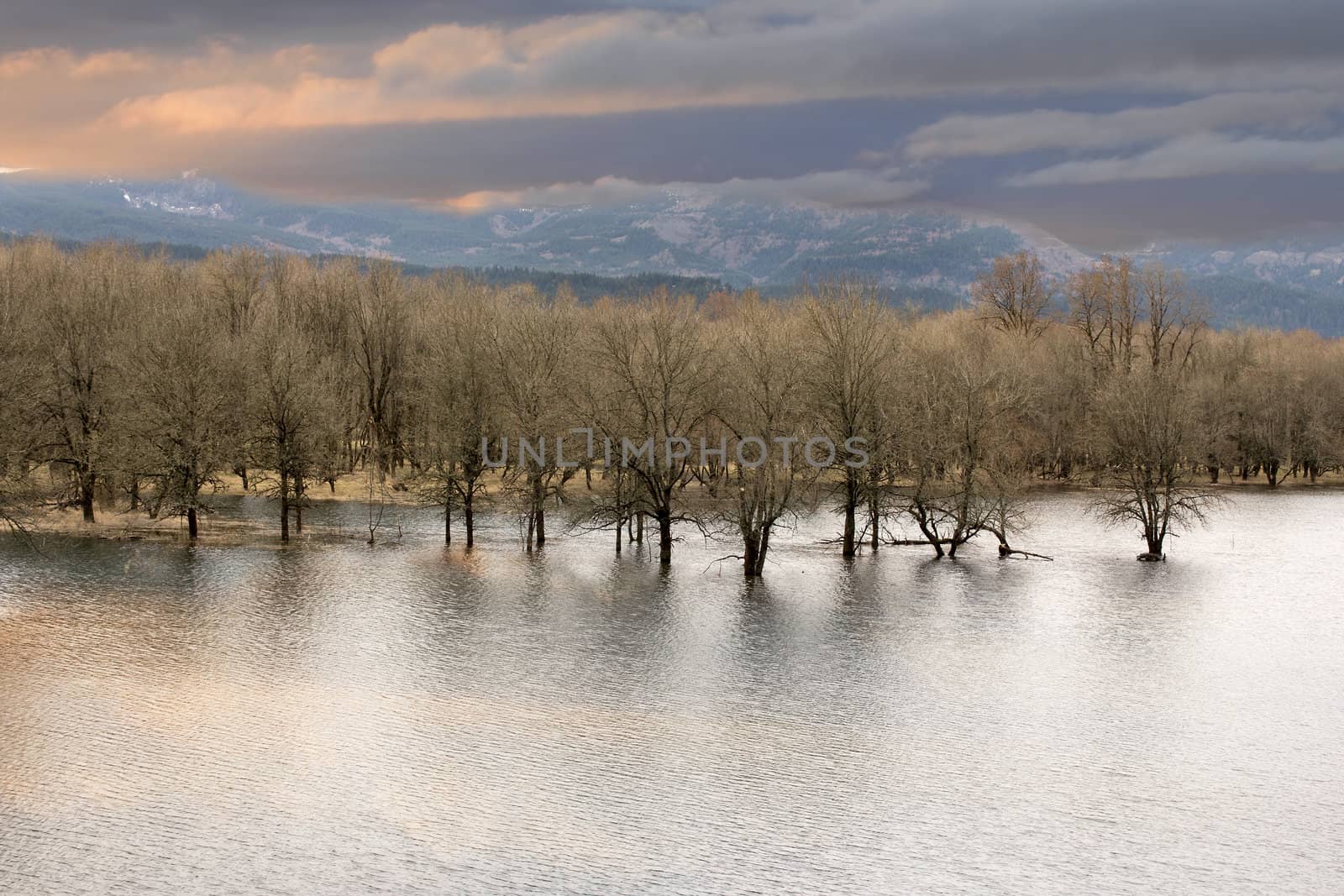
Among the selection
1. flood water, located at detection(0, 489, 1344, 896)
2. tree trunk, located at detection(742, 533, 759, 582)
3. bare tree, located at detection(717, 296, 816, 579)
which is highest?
bare tree, located at detection(717, 296, 816, 579)

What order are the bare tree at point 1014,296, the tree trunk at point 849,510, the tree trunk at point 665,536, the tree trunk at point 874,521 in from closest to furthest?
1. the tree trunk at point 665,536
2. the tree trunk at point 849,510
3. the tree trunk at point 874,521
4. the bare tree at point 1014,296

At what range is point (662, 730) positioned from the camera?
1104 inches

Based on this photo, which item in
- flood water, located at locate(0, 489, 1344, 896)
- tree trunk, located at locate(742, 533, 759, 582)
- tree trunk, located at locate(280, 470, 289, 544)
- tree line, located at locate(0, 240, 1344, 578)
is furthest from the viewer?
tree trunk, located at locate(280, 470, 289, 544)

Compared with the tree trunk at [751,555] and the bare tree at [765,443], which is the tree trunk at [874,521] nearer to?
the bare tree at [765,443]

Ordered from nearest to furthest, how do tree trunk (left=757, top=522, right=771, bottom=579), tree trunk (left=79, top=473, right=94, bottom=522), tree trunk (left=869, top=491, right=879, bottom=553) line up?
tree trunk (left=757, top=522, right=771, bottom=579)
tree trunk (left=869, top=491, right=879, bottom=553)
tree trunk (left=79, top=473, right=94, bottom=522)

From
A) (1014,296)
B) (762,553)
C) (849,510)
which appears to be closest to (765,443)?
(762,553)

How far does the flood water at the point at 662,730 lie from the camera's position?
2105 cm

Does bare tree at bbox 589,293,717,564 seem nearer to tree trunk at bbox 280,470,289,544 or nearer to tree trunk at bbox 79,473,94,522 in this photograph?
tree trunk at bbox 280,470,289,544

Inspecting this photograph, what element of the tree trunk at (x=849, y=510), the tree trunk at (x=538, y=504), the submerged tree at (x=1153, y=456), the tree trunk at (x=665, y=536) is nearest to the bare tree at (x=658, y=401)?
the tree trunk at (x=665, y=536)

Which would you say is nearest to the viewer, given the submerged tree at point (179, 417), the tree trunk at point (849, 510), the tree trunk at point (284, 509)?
the tree trunk at point (849, 510)

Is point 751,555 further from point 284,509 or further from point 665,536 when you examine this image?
point 284,509

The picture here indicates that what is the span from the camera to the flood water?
2105 centimetres

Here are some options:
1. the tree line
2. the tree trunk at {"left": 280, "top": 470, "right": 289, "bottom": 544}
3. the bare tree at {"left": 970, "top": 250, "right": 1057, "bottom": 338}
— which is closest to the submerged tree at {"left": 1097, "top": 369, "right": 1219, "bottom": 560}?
the tree line

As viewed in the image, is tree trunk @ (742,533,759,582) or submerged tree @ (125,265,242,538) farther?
submerged tree @ (125,265,242,538)
